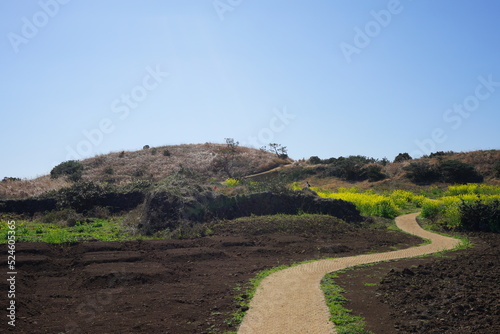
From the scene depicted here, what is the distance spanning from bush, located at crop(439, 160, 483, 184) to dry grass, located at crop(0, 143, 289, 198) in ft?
71.0

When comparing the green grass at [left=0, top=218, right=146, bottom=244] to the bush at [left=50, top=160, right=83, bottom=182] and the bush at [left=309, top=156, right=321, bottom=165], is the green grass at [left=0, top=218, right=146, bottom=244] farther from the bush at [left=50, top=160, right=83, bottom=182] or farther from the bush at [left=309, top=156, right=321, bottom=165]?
the bush at [left=309, top=156, right=321, bottom=165]

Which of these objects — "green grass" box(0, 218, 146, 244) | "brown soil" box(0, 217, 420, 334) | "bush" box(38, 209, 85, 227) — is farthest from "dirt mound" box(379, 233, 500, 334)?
"bush" box(38, 209, 85, 227)

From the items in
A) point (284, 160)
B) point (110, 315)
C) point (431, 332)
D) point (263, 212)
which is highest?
point (284, 160)

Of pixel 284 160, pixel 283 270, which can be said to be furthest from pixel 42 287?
pixel 284 160

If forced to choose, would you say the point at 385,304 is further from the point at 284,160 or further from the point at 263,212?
the point at 284,160

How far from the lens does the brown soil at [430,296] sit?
6492 mm

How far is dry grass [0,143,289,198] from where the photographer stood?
43.7 metres

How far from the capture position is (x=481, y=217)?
17.7 metres

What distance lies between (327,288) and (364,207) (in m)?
13.9

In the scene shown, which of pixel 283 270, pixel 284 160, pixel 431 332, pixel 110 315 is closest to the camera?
pixel 431 332

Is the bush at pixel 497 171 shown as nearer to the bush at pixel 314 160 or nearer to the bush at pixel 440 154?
the bush at pixel 440 154

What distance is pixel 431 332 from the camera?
6.18 meters

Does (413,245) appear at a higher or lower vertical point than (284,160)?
lower

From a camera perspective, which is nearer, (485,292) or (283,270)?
(485,292)
